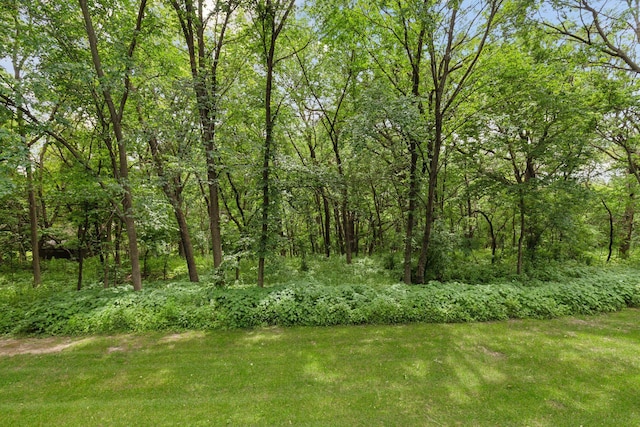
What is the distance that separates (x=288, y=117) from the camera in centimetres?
1019

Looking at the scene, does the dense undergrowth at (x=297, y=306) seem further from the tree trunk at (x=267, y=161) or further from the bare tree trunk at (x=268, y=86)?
the bare tree trunk at (x=268, y=86)

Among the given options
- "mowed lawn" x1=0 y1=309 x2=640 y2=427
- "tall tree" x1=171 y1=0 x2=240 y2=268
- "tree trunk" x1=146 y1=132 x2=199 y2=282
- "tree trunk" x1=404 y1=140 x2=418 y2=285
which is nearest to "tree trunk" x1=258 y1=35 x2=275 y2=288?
"tall tree" x1=171 y1=0 x2=240 y2=268

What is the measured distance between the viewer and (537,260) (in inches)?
389

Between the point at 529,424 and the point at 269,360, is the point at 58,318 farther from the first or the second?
the point at 529,424

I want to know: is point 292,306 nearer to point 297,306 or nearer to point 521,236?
point 297,306

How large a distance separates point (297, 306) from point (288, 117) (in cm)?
702

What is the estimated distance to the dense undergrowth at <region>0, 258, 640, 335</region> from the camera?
229 inches

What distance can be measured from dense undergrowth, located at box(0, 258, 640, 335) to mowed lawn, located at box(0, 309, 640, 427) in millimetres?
323

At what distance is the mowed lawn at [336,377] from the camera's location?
3.39 m

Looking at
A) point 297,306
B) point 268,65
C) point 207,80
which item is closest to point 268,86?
point 268,65

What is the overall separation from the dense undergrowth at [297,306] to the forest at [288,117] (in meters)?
0.91

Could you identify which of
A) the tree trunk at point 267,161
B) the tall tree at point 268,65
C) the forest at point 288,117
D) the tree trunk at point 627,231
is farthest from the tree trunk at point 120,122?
the tree trunk at point 627,231

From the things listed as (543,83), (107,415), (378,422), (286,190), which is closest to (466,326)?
(378,422)

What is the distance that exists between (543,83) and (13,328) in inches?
554
